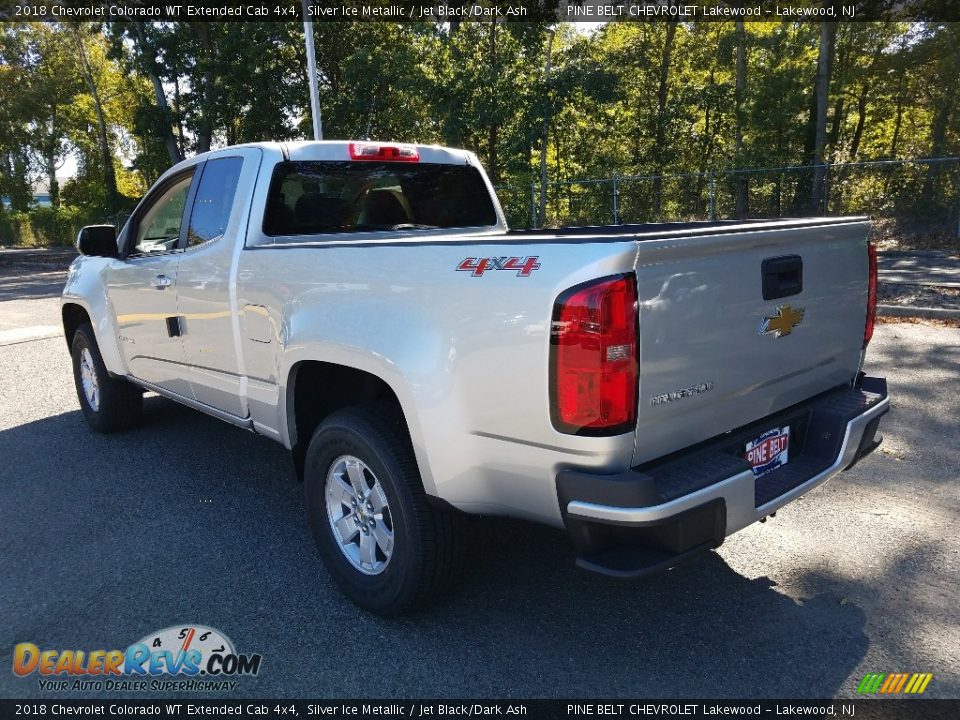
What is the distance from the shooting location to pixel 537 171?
2289 cm

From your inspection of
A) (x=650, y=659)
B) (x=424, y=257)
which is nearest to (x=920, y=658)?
(x=650, y=659)

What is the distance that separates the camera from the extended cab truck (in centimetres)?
217

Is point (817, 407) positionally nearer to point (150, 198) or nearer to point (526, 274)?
point (526, 274)

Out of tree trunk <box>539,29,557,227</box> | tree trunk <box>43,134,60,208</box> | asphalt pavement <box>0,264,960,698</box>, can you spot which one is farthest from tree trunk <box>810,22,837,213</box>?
tree trunk <box>43,134,60,208</box>

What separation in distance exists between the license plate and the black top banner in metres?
21.2

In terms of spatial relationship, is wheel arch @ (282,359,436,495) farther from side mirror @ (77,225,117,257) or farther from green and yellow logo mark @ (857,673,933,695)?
side mirror @ (77,225,117,257)

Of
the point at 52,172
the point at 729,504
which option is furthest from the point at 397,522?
the point at 52,172

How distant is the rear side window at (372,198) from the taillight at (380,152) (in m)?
0.05

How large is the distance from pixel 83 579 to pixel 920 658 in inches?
139

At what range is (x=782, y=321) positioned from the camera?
8.77 ft

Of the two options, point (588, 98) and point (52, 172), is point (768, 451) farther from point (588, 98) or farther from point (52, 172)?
point (52, 172)

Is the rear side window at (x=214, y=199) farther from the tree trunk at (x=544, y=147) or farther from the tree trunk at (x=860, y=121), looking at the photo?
the tree trunk at (x=860, y=121)

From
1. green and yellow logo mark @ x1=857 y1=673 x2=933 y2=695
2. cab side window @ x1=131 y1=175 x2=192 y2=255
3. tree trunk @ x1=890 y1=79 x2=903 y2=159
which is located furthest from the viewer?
tree trunk @ x1=890 y1=79 x2=903 y2=159

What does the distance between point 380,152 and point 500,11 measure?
66.4 ft
